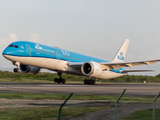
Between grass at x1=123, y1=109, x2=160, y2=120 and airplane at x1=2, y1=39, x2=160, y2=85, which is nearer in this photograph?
grass at x1=123, y1=109, x2=160, y2=120

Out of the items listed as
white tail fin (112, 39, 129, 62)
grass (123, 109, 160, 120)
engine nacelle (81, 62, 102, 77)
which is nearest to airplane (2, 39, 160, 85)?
engine nacelle (81, 62, 102, 77)

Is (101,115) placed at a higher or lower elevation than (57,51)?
lower

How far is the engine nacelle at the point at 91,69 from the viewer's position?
33.6 meters

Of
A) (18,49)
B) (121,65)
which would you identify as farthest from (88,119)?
(121,65)

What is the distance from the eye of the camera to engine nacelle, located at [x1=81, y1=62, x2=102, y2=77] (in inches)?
1323

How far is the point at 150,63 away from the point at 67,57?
486 inches

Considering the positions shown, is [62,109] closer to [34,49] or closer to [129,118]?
[129,118]

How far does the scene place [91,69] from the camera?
33531 millimetres

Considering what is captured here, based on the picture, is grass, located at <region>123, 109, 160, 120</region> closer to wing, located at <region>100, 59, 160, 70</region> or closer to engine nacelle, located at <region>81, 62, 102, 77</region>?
engine nacelle, located at <region>81, 62, 102, 77</region>

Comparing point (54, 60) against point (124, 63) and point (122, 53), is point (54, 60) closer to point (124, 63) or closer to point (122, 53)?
point (124, 63)

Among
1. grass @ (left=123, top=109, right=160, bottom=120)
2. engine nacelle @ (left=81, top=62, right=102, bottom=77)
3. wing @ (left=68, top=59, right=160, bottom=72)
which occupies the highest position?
wing @ (left=68, top=59, right=160, bottom=72)

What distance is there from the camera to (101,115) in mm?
7809

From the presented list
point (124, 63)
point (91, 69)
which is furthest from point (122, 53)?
point (91, 69)

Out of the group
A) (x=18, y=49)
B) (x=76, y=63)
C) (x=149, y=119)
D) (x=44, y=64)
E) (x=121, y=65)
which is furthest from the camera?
(x=121, y=65)
